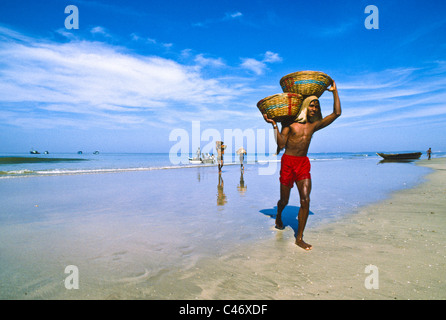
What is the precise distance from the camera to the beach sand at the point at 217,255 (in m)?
2.96

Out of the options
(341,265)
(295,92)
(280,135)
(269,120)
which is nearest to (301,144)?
(280,135)

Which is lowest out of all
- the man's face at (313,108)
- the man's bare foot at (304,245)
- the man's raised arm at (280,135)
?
the man's bare foot at (304,245)

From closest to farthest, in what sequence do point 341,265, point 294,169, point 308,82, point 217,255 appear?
point 341,265, point 217,255, point 308,82, point 294,169

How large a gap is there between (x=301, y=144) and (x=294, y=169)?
1.60 ft

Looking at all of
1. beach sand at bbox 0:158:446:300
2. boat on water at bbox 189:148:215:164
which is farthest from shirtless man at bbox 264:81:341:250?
boat on water at bbox 189:148:215:164

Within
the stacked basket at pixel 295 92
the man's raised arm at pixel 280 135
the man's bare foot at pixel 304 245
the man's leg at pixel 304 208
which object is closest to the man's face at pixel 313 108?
the stacked basket at pixel 295 92

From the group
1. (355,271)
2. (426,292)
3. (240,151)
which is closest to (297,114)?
(355,271)

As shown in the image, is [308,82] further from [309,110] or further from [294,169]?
[294,169]

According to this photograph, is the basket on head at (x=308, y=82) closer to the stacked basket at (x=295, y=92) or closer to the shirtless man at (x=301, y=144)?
the stacked basket at (x=295, y=92)

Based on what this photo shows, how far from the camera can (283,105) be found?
4539 millimetres

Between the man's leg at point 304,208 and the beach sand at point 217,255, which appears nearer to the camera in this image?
the beach sand at point 217,255

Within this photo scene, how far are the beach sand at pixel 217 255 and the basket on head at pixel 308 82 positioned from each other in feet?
9.21

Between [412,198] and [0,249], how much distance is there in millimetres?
11398
